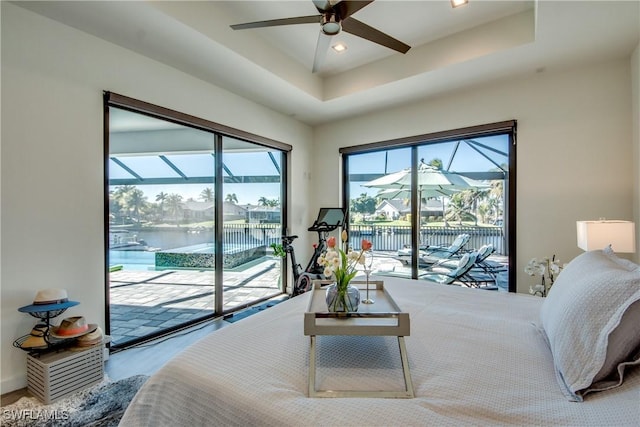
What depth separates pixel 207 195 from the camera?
3629 millimetres

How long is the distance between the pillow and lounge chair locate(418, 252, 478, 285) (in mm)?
2793

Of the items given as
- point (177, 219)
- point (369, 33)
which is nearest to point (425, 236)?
point (369, 33)

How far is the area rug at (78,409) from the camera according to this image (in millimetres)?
1782

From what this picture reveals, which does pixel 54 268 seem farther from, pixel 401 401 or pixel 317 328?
pixel 401 401

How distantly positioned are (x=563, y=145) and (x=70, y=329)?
4.78m

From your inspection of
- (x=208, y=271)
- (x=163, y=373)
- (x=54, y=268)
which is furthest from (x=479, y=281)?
(x=54, y=268)

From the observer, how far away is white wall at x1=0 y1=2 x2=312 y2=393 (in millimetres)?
2088

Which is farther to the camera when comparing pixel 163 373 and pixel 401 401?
pixel 163 373

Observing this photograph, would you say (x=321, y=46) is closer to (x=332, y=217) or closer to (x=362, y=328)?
(x=362, y=328)

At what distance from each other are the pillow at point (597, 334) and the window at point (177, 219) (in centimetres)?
317

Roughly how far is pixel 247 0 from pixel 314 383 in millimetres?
2945

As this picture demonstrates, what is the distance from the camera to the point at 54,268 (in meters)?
2.29

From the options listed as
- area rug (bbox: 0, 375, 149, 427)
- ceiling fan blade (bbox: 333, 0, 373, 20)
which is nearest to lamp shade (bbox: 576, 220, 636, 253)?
ceiling fan blade (bbox: 333, 0, 373, 20)

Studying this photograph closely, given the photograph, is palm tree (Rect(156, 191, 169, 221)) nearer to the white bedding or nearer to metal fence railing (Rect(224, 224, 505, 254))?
metal fence railing (Rect(224, 224, 505, 254))
